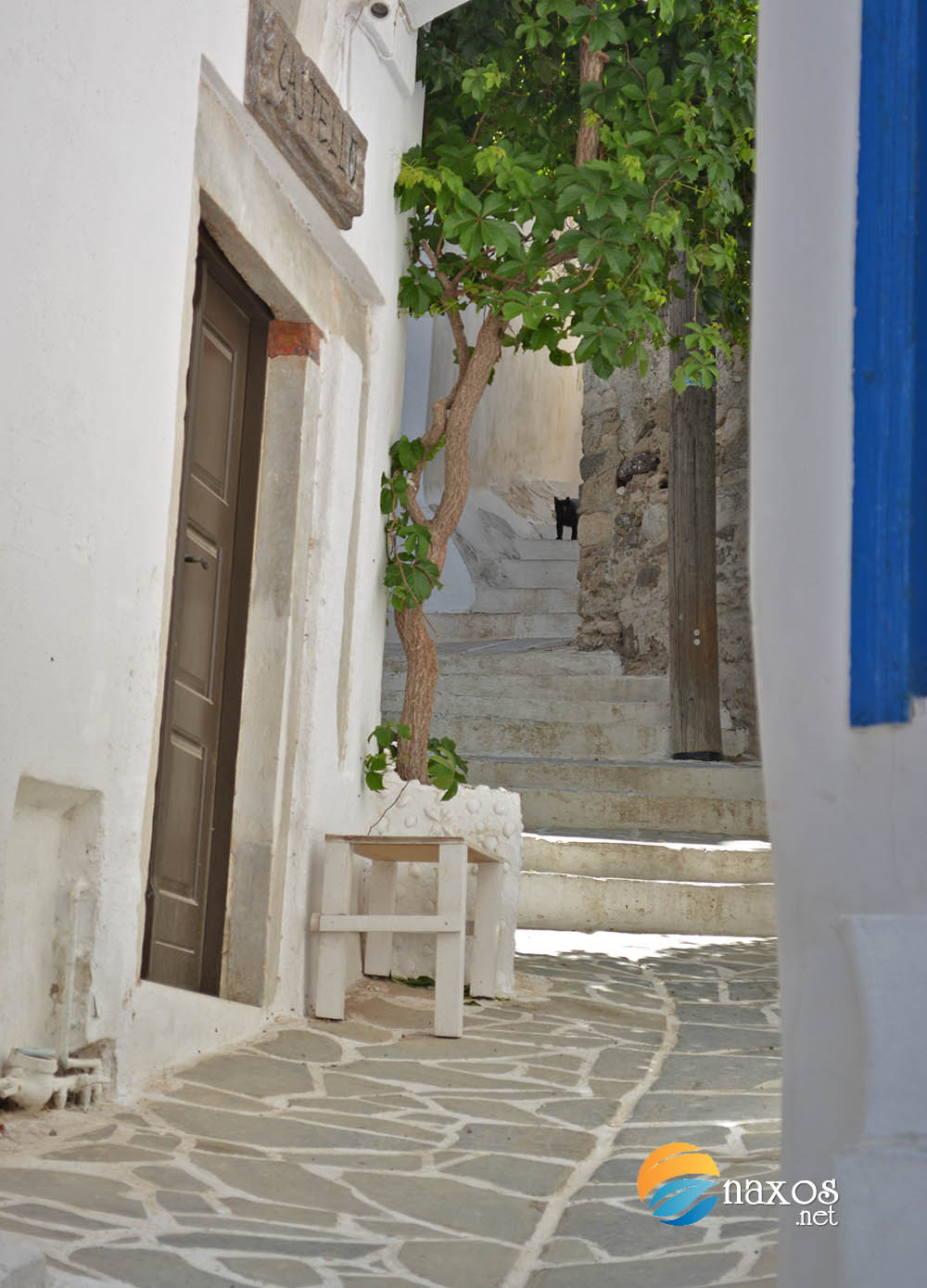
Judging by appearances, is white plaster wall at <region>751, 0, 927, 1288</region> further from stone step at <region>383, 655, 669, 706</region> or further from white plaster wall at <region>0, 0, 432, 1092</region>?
stone step at <region>383, 655, 669, 706</region>

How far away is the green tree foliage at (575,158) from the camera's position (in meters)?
5.05

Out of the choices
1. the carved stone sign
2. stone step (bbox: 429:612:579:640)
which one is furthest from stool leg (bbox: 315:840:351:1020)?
stone step (bbox: 429:612:579:640)

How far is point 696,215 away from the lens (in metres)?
5.80

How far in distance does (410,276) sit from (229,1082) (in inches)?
116

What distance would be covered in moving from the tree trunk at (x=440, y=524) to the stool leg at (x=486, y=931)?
0.52 m

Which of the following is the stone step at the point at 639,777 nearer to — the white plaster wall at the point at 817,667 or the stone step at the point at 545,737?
the stone step at the point at 545,737

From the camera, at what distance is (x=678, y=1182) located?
266 cm

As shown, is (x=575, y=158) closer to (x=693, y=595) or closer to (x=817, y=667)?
(x=693, y=595)

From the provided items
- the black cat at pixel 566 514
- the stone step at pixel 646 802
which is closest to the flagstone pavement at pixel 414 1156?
the stone step at pixel 646 802

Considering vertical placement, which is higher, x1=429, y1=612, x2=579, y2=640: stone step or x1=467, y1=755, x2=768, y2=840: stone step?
x1=429, y1=612, x2=579, y2=640: stone step

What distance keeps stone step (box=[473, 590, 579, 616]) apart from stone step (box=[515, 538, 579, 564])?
55 cm

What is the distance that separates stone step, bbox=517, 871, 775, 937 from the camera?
607 centimetres

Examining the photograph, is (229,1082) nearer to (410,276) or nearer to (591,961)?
(591,961)

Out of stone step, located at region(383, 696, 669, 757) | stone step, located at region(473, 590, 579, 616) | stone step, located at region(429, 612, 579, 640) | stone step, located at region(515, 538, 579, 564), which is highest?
stone step, located at region(515, 538, 579, 564)
